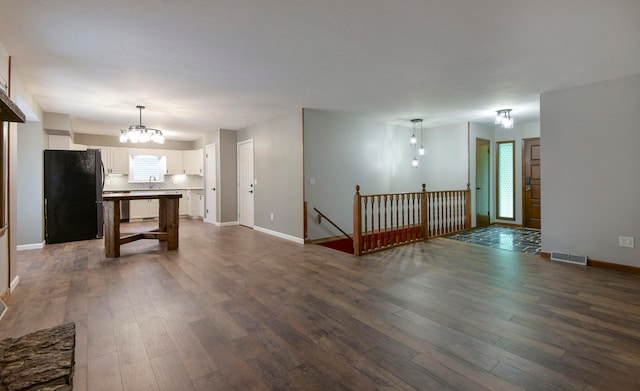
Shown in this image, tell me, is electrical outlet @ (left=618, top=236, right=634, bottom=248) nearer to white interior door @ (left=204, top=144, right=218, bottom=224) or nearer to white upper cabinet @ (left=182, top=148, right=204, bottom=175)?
white interior door @ (left=204, top=144, right=218, bottom=224)

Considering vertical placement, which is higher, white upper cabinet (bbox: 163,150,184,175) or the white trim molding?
white upper cabinet (bbox: 163,150,184,175)

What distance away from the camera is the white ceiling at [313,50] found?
2320 millimetres

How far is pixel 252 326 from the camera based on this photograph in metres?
2.45

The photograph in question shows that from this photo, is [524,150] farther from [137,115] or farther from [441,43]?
[137,115]

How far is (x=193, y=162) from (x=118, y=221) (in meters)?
5.09

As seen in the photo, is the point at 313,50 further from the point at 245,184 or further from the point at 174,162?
the point at 174,162

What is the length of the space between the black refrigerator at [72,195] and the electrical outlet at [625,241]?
27.7 ft

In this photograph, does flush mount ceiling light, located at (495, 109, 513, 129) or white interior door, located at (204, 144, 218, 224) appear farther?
white interior door, located at (204, 144, 218, 224)

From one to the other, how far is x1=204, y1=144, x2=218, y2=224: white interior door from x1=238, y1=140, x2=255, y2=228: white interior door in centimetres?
69

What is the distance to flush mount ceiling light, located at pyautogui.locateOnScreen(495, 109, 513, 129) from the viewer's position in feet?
18.0

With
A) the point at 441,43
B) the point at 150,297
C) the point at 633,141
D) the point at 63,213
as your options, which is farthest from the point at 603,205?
the point at 63,213

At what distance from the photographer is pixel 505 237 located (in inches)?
237

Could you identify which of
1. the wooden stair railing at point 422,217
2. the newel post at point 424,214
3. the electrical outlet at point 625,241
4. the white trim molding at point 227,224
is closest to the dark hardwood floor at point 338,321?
the electrical outlet at point 625,241

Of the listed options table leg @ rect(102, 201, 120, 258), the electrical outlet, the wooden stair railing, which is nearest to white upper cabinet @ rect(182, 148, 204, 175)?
table leg @ rect(102, 201, 120, 258)
